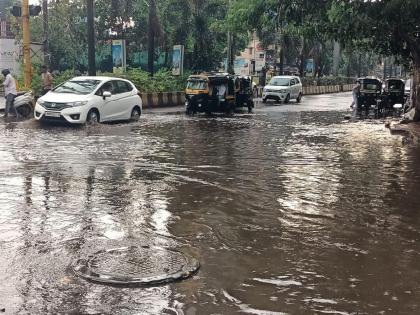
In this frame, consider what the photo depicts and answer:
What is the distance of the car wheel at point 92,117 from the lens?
17047 mm

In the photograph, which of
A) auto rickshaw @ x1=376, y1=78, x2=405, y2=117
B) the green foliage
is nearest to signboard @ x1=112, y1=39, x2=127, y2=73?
the green foliage

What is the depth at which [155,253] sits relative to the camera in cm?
538

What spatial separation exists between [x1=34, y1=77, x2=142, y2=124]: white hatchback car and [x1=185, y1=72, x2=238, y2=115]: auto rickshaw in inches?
159

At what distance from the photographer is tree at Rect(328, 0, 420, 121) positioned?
16.8 m

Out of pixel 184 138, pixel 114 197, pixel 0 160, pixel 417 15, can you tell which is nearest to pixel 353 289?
pixel 114 197

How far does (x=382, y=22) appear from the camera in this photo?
18.2m

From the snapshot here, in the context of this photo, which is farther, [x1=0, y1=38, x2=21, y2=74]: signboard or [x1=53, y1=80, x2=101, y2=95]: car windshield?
[x1=0, y1=38, x2=21, y2=74]: signboard

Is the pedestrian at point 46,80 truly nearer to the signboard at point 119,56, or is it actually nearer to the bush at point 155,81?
the bush at point 155,81

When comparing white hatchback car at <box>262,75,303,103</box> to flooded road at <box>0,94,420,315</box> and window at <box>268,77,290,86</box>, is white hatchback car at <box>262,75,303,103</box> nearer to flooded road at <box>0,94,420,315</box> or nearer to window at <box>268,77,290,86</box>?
window at <box>268,77,290,86</box>

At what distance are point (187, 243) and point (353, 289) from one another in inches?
72.8

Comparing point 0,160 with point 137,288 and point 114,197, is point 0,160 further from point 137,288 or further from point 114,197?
point 137,288

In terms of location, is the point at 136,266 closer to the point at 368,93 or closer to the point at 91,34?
the point at 91,34

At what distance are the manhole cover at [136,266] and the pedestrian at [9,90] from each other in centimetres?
1417

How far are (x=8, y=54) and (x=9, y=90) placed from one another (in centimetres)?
2161
